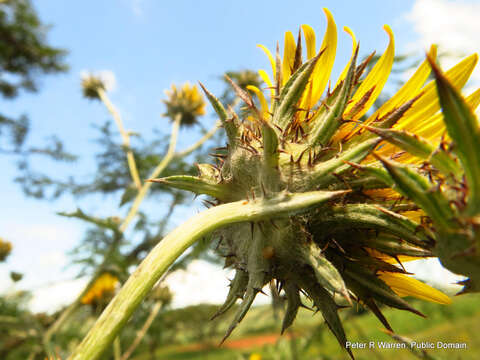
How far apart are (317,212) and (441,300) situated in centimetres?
56

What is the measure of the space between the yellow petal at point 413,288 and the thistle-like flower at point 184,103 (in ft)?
11.2

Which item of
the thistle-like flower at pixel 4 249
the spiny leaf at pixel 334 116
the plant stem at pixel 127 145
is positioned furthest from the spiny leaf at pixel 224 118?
the thistle-like flower at pixel 4 249

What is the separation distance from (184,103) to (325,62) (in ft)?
10.3

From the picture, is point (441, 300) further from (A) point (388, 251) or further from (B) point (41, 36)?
(B) point (41, 36)

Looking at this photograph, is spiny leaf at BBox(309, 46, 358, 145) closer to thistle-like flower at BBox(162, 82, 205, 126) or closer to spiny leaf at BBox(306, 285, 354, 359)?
spiny leaf at BBox(306, 285, 354, 359)

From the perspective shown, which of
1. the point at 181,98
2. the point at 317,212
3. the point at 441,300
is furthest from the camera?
the point at 181,98

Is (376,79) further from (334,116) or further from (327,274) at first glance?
(327,274)

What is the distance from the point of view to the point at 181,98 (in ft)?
13.8

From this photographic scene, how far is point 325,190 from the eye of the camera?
972 millimetres

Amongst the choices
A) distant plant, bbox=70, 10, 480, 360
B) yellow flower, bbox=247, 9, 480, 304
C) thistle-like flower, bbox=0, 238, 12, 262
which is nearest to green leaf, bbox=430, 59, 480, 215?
distant plant, bbox=70, 10, 480, 360

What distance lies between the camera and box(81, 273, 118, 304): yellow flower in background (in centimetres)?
437

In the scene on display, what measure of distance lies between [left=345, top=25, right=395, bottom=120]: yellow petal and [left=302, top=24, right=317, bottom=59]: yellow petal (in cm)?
22

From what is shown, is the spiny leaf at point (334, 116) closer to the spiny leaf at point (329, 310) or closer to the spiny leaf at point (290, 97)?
the spiny leaf at point (290, 97)

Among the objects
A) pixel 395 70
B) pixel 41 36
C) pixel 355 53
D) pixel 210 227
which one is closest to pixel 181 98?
pixel 395 70
